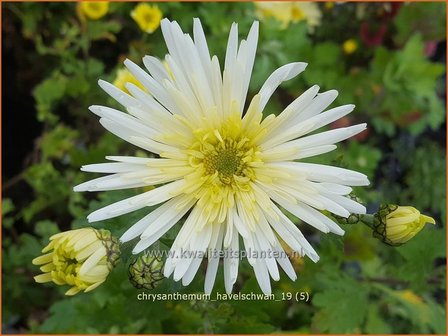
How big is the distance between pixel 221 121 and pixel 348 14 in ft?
6.23

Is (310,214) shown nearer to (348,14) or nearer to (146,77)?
(146,77)

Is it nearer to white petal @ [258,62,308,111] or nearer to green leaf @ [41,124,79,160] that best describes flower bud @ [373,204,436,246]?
white petal @ [258,62,308,111]

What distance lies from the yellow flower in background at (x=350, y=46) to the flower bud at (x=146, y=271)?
1861 mm

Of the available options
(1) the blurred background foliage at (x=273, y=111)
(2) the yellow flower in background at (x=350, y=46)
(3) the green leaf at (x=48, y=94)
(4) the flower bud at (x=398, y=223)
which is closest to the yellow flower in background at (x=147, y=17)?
(1) the blurred background foliage at (x=273, y=111)

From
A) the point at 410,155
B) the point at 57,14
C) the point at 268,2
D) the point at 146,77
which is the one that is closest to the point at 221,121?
the point at 146,77

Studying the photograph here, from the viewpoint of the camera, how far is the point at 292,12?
289cm

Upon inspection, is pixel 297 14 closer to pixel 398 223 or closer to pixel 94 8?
pixel 94 8

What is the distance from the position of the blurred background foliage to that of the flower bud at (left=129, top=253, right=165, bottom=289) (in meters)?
0.43

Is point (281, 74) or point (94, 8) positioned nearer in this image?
point (281, 74)

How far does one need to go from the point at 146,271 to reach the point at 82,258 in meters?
0.15

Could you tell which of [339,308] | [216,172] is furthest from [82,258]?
[339,308]

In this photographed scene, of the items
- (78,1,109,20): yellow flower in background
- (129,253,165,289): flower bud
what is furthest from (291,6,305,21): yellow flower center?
(129,253,165,289): flower bud

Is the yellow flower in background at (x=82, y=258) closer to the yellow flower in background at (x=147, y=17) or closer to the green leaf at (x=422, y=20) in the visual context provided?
the yellow flower in background at (x=147, y=17)

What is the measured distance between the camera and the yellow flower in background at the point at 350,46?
2.82 meters
